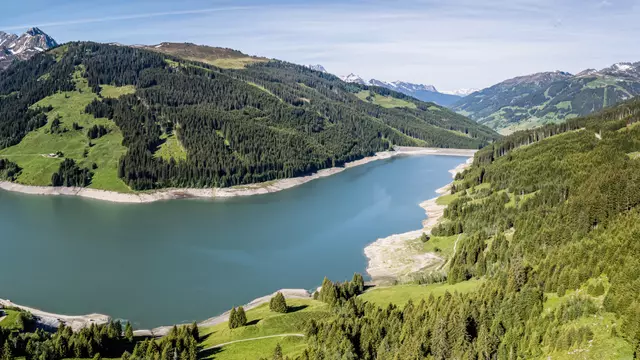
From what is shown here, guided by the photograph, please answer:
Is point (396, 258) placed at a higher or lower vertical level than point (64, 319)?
higher

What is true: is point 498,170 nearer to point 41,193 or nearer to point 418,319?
point 418,319

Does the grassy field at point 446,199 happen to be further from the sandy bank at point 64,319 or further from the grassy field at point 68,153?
the grassy field at point 68,153

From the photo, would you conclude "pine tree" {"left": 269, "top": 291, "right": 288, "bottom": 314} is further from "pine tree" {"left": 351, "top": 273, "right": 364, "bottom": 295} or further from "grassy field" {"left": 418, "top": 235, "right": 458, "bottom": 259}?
"grassy field" {"left": 418, "top": 235, "right": 458, "bottom": 259}

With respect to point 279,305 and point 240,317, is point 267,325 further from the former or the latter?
point 279,305

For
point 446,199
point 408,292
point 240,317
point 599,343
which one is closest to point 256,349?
point 240,317

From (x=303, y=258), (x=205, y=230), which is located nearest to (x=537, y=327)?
(x=303, y=258)

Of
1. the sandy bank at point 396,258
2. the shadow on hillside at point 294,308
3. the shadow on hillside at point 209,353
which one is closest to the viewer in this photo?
the shadow on hillside at point 209,353

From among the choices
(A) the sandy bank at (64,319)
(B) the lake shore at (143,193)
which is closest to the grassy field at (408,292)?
(A) the sandy bank at (64,319)
